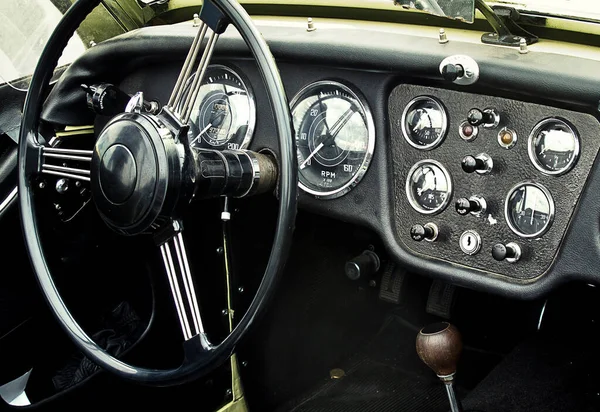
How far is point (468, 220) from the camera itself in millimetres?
1690

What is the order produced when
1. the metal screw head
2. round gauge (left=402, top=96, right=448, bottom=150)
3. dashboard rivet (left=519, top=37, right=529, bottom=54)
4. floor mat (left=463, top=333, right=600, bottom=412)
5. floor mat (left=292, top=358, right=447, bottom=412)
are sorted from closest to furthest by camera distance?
dashboard rivet (left=519, top=37, right=529, bottom=54)
round gauge (left=402, top=96, right=448, bottom=150)
the metal screw head
floor mat (left=463, top=333, right=600, bottom=412)
floor mat (left=292, top=358, right=447, bottom=412)

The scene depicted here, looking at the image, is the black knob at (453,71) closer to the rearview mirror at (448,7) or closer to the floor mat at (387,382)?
the rearview mirror at (448,7)

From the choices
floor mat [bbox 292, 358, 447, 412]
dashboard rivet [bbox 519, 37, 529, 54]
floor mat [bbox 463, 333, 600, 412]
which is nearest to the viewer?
dashboard rivet [bbox 519, 37, 529, 54]

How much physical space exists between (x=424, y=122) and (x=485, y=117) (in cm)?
17

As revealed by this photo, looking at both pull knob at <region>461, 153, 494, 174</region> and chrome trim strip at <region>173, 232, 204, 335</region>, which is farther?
pull knob at <region>461, 153, 494, 174</region>

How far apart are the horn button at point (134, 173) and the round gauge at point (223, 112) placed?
510mm

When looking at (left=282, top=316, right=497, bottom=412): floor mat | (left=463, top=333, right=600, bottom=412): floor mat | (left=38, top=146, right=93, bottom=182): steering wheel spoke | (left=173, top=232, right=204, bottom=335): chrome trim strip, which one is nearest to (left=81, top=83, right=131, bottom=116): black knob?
(left=38, top=146, right=93, bottom=182): steering wheel spoke

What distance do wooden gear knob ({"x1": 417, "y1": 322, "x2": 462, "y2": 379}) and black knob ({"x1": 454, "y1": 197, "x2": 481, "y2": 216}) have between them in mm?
345

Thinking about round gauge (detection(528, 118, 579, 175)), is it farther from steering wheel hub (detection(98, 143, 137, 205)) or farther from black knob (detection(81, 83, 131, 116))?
black knob (detection(81, 83, 131, 116))

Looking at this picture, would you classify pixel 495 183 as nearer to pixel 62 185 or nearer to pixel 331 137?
pixel 331 137

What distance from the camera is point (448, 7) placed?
4.84ft

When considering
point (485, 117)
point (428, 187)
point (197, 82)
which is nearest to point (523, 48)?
point (485, 117)

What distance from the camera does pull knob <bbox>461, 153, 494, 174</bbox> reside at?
1615mm

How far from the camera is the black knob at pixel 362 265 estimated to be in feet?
7.31
